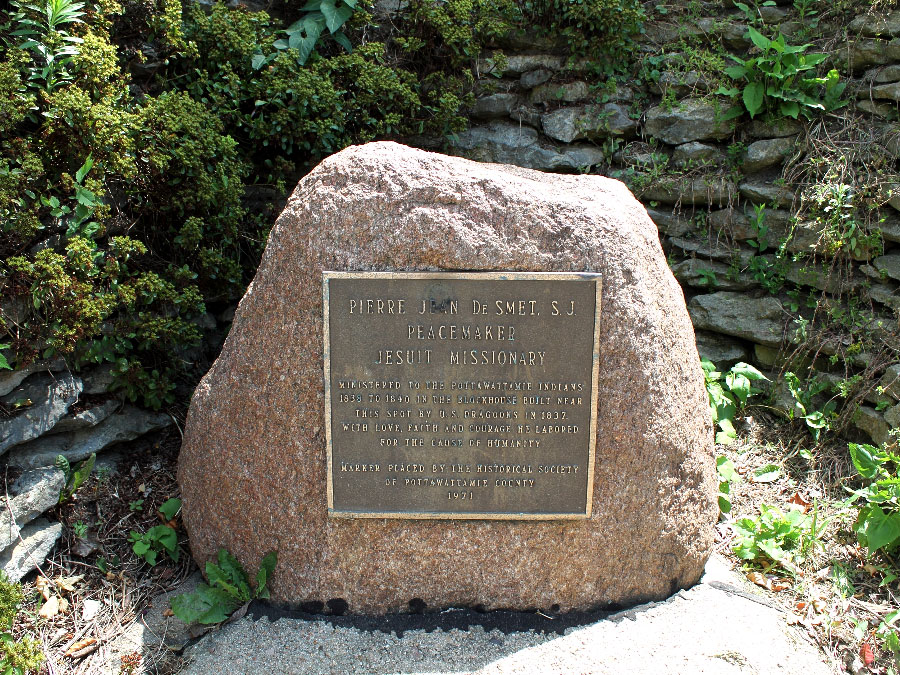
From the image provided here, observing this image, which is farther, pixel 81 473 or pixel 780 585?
pixel 81 473

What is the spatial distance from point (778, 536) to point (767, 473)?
1.69ft

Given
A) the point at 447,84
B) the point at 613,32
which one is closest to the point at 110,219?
the point at 447,84

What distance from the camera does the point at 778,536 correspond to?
3.12 m

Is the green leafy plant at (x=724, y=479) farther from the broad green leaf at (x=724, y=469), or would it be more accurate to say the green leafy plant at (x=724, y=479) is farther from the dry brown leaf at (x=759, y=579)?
the dry brown leaf at (x=759, y=579)

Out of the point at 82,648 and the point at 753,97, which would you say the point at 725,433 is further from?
the point at 82,648

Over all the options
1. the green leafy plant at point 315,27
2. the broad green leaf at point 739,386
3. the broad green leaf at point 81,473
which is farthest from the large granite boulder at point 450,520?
the green leafy plant at point 315,27

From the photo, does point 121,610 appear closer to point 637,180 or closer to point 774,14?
point 637,180

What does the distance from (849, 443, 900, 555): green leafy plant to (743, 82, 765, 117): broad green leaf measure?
81.5 inches

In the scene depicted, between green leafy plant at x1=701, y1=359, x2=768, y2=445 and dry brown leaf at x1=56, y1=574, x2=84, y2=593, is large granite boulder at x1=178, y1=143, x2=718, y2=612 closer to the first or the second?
dry brown leaf at x1=56, y1=574, x2=84, y2=593

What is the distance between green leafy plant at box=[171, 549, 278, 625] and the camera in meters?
2.66

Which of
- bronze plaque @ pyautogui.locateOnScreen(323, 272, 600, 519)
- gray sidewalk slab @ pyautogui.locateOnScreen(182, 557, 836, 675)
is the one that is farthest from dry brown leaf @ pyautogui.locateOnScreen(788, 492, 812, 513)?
bronze plaque @ pyautogui.locateOnScreen(323, 272, 600, 519)

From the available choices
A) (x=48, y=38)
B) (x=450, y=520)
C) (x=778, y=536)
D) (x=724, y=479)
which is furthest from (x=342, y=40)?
(x=778, y=536)

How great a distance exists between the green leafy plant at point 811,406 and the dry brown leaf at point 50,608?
3.62m

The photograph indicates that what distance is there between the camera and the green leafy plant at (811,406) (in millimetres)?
3715
